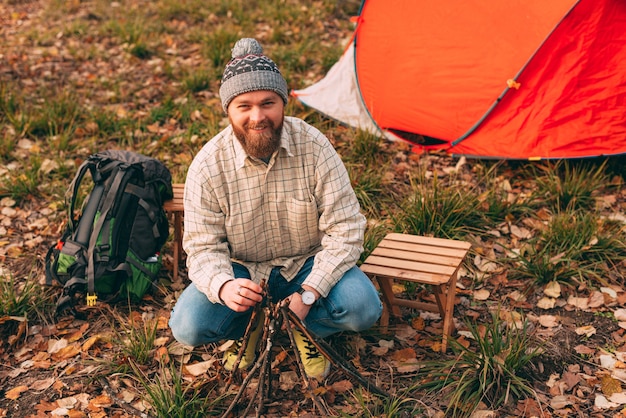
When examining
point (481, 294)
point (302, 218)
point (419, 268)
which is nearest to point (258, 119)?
point (302, 218)

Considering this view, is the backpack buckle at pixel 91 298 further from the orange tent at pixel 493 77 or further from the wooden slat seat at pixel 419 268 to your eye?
the orange tent at pixel 493 77

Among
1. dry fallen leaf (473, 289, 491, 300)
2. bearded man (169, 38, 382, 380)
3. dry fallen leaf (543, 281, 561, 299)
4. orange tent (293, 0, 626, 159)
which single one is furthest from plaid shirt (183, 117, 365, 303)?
orange tent (293, 0, 626, 159)

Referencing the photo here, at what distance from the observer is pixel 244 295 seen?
2.54 metres

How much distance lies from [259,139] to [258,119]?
0.27 feet

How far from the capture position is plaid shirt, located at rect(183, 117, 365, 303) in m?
2.77

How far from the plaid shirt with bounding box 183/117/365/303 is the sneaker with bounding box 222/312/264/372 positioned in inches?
16.6

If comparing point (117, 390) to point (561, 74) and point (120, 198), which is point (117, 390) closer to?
point (120, 198)

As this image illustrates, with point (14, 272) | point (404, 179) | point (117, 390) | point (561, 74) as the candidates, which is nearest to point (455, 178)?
point (404, 179)

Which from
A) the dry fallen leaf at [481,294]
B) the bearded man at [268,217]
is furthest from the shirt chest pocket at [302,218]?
the dry fallen leaf at [481,294]

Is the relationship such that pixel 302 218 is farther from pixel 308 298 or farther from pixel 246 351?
pixel 246 351

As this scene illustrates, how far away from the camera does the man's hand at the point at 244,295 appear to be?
8.33ft

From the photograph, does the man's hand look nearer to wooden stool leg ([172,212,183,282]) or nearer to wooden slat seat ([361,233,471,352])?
wooden slat seat ([361,233,471,352])

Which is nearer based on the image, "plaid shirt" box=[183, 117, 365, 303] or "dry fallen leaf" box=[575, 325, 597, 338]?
"plaid shirt" box=[183, 117, 365, 303]

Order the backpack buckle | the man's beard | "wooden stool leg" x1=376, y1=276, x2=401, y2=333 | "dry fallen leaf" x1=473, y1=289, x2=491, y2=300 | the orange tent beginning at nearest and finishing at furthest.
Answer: the man's beard → "wooden stool leg" x1=376, y1=276, x2=401, y2=333 → the backpack buckle → "dry fallen leaf" x1=473, y1=289, x2=491, y2=300 → the orange tent
